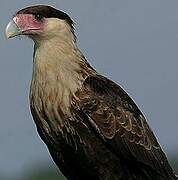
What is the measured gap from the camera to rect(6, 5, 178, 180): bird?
9.02 m

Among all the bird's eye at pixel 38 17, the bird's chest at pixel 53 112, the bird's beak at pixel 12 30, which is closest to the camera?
the bird's chest at pixel 53 112

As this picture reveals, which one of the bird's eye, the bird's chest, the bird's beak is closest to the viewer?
the bird's chest

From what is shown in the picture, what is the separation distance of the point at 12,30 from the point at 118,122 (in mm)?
1329

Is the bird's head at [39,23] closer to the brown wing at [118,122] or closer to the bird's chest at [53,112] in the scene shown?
the bird's chest at [53,112]

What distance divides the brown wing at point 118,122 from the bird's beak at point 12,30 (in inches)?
31.5

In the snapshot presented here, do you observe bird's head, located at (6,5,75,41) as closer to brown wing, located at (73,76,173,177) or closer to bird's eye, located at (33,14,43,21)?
bird's eye, located at (33,14,43,21)

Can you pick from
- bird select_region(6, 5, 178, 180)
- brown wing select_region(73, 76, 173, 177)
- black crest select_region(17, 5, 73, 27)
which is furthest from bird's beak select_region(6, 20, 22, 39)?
brown wing select_region(73, 76, 173, 177)

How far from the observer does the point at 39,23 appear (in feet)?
30.1

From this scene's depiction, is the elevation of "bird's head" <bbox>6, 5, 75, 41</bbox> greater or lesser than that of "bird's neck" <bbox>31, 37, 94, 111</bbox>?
greater

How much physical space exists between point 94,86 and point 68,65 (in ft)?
1.06

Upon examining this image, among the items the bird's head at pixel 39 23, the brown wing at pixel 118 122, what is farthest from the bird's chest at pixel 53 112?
the bird's head at pixel 39 23

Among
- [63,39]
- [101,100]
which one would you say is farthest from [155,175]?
[63,39]

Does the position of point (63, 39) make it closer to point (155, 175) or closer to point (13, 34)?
point (13, 34)

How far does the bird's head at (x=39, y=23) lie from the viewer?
916cm
